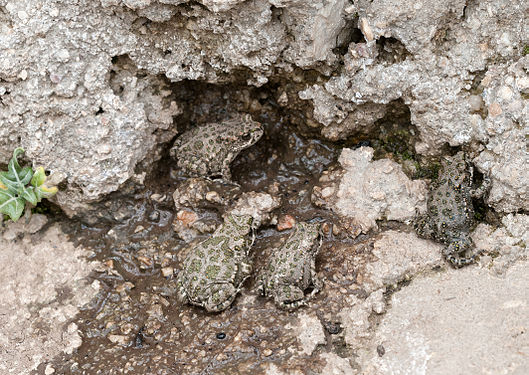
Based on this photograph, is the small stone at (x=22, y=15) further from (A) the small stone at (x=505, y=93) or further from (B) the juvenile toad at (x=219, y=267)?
(A) the small stone at (x=505, y=93)

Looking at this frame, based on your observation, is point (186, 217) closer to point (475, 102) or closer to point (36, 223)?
point (36, 223)

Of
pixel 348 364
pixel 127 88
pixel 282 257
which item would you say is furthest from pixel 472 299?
pixel 127 88

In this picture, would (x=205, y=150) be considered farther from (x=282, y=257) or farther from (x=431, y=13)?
(x=431, y=13)

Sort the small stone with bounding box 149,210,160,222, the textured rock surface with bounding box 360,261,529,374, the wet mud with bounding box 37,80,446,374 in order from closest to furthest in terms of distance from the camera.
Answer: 1. the textured rock surface with bounding box 360,261,529,374
2. the wet mud with bounding box 37,80,446,374
3. the small stone with bounding box 149,210,160,222

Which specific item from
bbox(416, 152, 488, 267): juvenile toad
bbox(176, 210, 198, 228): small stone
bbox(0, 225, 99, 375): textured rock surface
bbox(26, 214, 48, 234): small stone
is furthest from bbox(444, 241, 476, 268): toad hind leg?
bbox(26, 214, 48, 234): small stone

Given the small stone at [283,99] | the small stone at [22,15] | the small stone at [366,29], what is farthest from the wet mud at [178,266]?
the small stone at [22,15]

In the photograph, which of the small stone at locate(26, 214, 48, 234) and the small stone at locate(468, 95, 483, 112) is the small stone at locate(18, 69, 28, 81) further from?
the small stone at locate(468, 95, 483, 112)
